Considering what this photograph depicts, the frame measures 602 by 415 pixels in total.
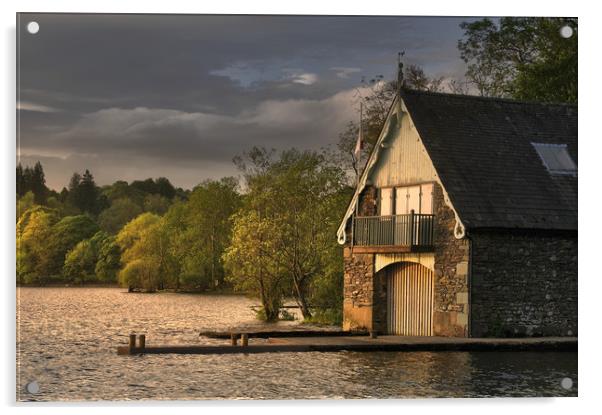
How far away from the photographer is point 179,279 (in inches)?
2019

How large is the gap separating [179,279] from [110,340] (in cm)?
2216

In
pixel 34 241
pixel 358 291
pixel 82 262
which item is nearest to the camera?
pixel 34 241

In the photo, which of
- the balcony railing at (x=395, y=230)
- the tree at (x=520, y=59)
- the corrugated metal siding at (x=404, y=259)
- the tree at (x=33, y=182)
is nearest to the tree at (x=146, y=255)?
the balcony railing at (x=395, y=230)

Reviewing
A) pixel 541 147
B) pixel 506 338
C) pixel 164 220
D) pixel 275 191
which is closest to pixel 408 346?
pixel 506 338

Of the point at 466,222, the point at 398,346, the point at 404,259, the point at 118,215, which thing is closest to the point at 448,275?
the point at 466,222

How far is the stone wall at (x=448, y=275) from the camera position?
2431 centimetres

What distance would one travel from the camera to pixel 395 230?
86.1 feet

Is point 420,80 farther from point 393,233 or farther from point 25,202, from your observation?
point 25,202

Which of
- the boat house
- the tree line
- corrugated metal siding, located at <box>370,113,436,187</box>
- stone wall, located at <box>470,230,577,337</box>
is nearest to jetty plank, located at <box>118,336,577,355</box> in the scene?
stone wall, located at <box>470,230,577,337</box>

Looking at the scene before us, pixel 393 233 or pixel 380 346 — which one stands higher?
pixel 393 233

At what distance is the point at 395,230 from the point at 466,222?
229 cm

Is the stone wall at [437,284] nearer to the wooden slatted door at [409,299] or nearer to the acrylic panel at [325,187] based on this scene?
the acrylic panel at [325,187]

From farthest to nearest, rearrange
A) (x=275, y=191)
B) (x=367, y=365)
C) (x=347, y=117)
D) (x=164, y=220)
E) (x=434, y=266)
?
(x=164, y=220) < (x=275, y=191) < (x=347, y=117) < (x=434, y=266) < (x=367, y=365)
